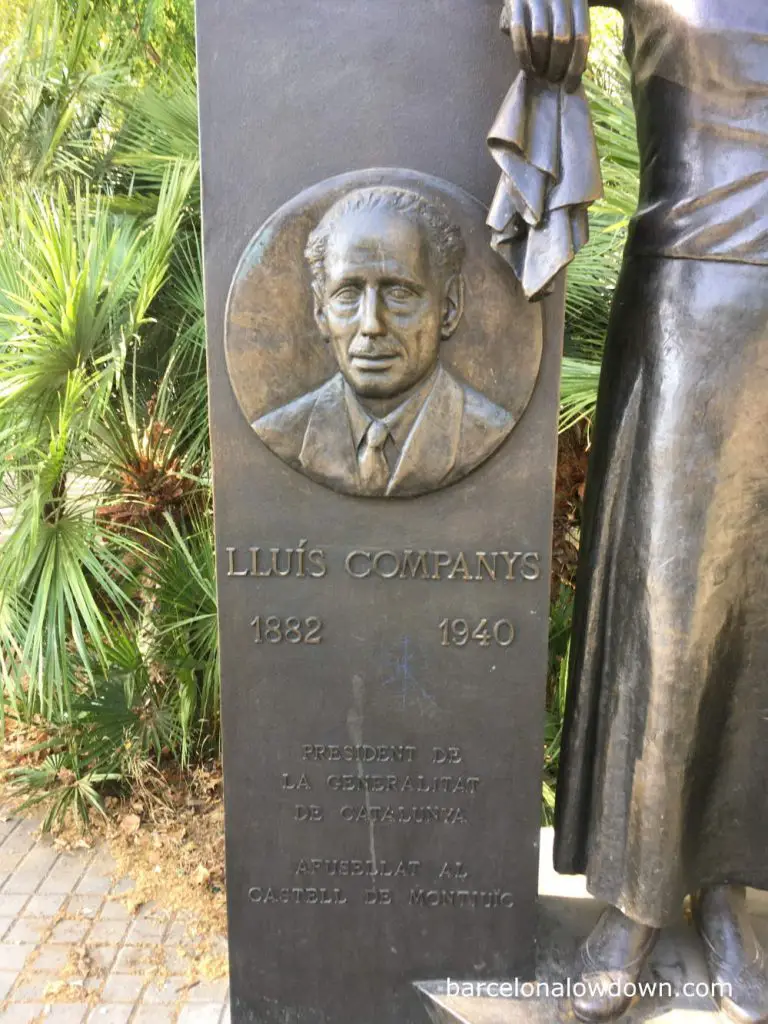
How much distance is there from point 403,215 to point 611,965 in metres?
1.70

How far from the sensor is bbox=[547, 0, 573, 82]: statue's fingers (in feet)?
5.15

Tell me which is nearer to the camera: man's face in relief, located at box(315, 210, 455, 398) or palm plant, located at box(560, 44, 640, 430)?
man's face in relief, located at box(315, 210, 455, 398)

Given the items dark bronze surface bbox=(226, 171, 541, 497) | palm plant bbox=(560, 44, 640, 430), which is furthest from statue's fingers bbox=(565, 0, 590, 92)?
palm plant bbox=(560, 44, 640, 430)

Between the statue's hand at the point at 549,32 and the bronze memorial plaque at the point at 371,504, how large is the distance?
0.19 meters

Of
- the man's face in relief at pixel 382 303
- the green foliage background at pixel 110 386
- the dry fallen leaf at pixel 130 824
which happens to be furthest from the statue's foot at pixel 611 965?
the dry fallen leaf at pixel 130 824

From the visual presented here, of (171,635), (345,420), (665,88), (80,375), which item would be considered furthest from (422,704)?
(171,635)

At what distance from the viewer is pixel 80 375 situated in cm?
341

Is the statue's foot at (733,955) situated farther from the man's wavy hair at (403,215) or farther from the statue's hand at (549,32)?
the statue's hand at (549,32)

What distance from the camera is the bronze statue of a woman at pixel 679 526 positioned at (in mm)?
1709

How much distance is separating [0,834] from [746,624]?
11.2 ft

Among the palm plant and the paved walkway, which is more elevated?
the palm plant

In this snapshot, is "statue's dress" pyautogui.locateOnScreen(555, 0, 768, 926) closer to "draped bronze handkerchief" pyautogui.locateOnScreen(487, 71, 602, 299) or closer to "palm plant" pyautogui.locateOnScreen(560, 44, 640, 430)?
"draped bronze handkerchief" pyautogui.locateOnScreen(487, 71, 602, 299)

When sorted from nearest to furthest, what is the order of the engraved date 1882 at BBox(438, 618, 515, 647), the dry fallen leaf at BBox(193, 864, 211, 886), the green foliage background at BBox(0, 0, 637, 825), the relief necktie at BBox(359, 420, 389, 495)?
1. the relief necktie at BBox(359, 420, 389, 495)
2. the engraved date 1882 at BBox(438, 618, 515, 647)
3. the green foliage background at BBox(0, 0, 637, 825)
4. the dry fallen leaf at BBox(193, 864, 211, 886)

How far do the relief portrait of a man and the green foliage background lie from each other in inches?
58.3
